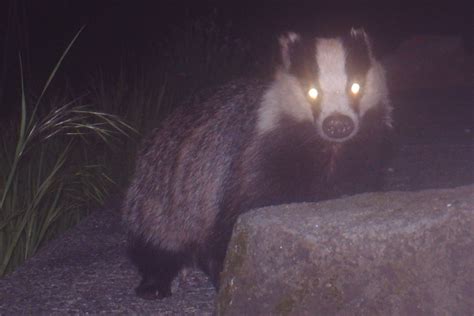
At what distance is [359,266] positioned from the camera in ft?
8.22

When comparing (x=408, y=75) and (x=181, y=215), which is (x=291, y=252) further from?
(x=408, y=75)

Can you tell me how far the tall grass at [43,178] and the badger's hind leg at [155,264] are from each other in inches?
22.3

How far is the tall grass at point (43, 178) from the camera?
4145 mm

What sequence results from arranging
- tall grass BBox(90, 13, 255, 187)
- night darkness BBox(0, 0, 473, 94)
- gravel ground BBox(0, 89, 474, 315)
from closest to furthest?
gravel ground BBox(0, 89, 474, 315)
tall grass BBox(90, 13, 255, 187)
night darkness BBox(0, 0, 473, 94)

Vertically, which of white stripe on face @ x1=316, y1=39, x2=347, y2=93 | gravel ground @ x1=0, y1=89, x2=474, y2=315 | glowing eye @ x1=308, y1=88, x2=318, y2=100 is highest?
white stripe on face @ x1=316, y1=39, x2=347, y2=93

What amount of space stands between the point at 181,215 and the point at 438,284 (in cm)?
168

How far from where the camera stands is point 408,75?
1037cm

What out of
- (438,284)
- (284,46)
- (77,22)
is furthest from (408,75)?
(438,284)

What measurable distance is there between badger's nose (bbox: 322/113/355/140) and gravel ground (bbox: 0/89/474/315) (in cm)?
86

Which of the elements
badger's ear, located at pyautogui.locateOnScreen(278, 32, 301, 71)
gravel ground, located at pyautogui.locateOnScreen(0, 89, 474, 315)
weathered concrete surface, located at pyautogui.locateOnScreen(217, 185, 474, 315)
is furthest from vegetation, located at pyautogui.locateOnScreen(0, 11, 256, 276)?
weathered concrete surface, located at pyautogui.locateOnScreen(217, 185, 474, 315)

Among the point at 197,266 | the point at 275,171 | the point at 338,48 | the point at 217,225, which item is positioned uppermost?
the point at 338,48

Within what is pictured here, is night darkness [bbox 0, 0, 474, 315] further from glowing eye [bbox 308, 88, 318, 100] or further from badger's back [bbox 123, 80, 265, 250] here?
glowing eye [bbox 308, 88, 318, 100]

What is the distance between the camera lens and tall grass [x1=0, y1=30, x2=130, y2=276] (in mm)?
4145

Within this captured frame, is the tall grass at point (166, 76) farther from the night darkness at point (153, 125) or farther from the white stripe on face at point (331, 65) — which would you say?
the white stripe on face at point (331, 65)
